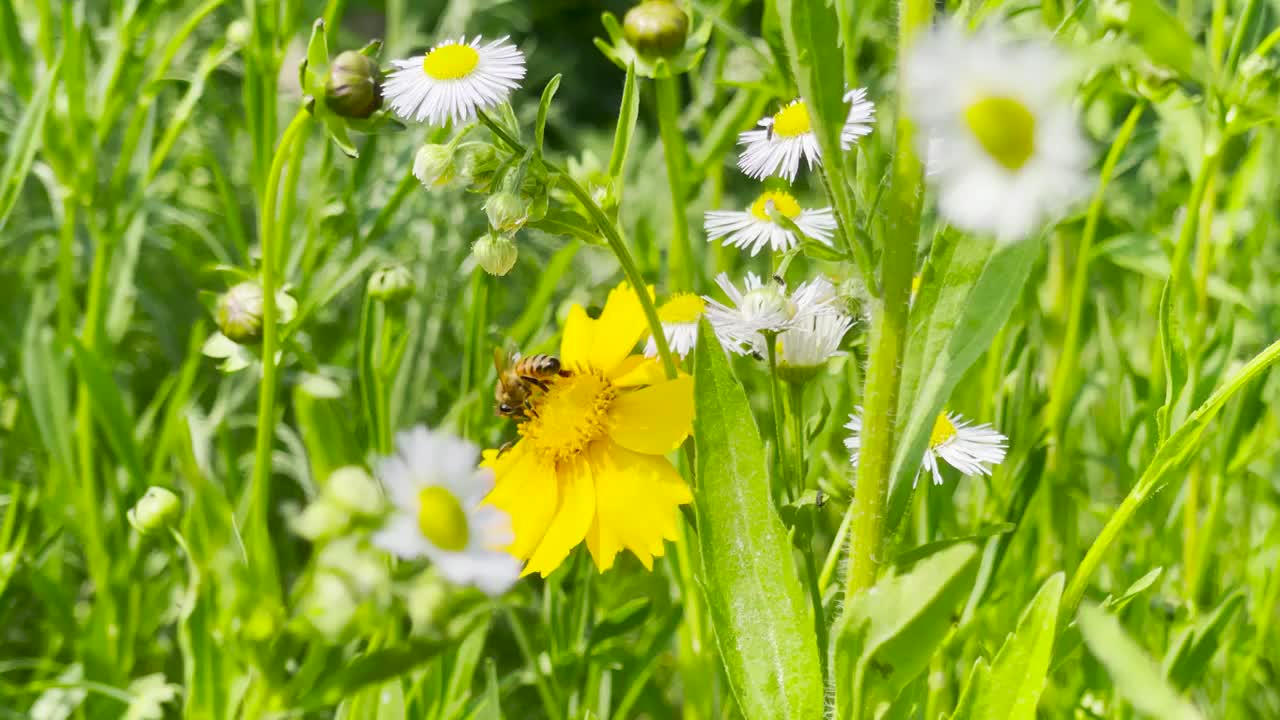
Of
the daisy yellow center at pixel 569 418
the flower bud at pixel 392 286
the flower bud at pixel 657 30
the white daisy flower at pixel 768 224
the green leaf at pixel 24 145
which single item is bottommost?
the daisy yellow center at pixel 569 418

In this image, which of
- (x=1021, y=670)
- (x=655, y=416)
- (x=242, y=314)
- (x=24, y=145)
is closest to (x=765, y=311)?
(x=655, y=416)

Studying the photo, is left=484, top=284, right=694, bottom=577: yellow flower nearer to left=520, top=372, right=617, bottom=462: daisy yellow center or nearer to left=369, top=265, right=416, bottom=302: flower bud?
left=520, top=372, right=617, bottom=462: daisy yellow center

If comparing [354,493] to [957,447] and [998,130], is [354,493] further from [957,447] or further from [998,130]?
[957,447]

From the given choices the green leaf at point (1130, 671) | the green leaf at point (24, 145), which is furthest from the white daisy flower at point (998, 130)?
the green leaf at point (24, 145)

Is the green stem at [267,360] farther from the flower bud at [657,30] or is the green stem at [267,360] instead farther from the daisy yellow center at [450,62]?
the flower bud at [657,30]

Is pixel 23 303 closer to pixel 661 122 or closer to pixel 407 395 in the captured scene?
pixel 407 395

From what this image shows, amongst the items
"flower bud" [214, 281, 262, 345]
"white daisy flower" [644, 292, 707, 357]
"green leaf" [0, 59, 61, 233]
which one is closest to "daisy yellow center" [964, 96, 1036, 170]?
"white daisy flower" [644, 292, 707, 357]
